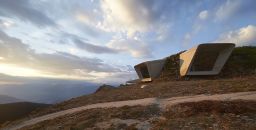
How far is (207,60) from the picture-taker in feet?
147

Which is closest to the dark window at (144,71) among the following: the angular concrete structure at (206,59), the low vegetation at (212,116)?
the angular concrete structure at (206,59)

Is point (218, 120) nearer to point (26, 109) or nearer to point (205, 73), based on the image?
point (205, 73)

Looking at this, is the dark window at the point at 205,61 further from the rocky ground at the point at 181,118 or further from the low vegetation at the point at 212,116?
the low vegetation at the point at 212,116

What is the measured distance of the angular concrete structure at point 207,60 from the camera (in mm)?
43875

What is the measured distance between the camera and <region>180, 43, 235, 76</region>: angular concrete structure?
4388cm

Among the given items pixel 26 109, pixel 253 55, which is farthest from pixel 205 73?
pixel 26 109

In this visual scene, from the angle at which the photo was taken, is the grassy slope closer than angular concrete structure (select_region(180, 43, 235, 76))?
No

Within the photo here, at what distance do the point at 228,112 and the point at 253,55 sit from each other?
3647 cm

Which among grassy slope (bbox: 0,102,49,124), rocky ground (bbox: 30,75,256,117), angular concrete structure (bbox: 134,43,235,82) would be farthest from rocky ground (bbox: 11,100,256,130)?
grassy slope (bbox: 0,102,49,124)

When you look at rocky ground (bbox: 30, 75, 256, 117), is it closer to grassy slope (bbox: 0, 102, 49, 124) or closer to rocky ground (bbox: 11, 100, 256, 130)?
rocky ground (bbox: 11, 100, 256, 130)

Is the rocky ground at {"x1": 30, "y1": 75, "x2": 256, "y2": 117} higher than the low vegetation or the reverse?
higher

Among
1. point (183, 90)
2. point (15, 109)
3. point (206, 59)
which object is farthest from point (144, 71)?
point (183, 90)

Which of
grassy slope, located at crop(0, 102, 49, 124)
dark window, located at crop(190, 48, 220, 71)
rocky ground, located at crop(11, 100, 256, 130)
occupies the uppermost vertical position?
dark window, located at crop(190, 48, 220, 71)

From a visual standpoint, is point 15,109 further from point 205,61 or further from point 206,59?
point 206,59
